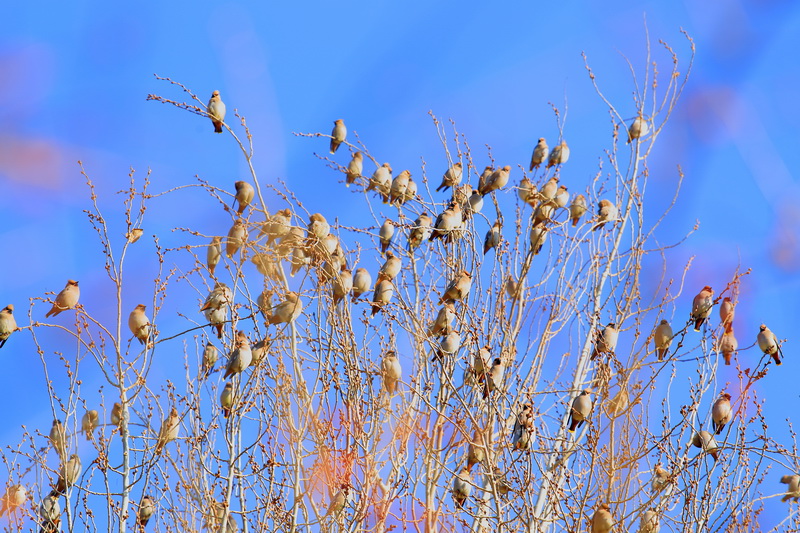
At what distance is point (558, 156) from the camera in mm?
11938

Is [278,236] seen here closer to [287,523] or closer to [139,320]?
[139,320]

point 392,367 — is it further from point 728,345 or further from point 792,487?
point 792,487

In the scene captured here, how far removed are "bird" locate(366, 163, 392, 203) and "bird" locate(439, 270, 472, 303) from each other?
2124 millimetres

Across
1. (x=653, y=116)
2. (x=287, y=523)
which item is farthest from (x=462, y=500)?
(x=653, y=116)

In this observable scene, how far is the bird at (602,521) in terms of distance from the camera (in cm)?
676

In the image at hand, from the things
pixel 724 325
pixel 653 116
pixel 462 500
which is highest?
pixel 653 116

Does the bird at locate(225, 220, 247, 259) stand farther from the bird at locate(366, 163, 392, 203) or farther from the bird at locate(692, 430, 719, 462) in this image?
the bird at locate(692, 430, 719, 462)

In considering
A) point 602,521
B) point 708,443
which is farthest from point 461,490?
point 708,443

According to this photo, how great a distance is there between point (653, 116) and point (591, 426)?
4961mm

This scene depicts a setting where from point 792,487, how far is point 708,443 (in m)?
2.01

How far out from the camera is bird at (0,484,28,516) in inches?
310

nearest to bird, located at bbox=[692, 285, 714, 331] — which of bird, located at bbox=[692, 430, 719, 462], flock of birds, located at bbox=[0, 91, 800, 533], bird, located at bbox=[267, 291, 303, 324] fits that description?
flock of birds, located at bbox=[0, 91, 800, 533]

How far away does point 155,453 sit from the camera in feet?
21.7

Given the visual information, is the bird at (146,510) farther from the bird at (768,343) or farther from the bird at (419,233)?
the bird at (768,343)
